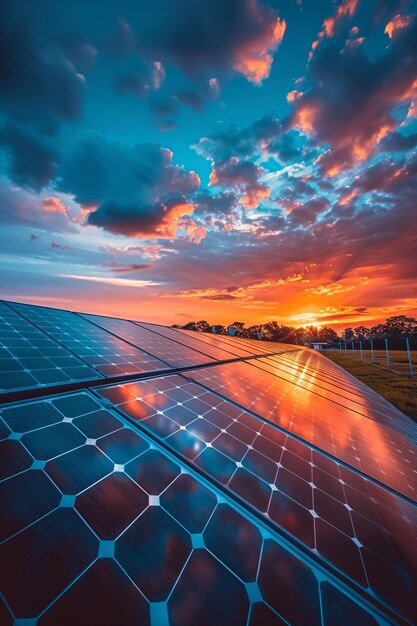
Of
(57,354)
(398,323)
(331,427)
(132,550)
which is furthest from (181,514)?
(398,323)

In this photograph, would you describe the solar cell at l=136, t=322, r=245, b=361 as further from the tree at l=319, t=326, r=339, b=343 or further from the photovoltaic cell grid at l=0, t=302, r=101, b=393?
the tree at l=319, t=326, r=339, b=343

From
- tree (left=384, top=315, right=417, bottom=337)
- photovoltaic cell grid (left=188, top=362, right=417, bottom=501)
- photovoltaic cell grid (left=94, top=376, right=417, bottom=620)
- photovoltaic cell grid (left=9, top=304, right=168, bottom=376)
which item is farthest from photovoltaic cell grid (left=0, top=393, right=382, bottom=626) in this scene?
tree (left=384, top=315, right=417, bottom=337)

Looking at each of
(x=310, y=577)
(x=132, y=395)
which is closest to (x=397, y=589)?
(x=310, y=577)

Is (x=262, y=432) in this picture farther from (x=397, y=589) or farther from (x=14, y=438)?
(x=14, y=438)

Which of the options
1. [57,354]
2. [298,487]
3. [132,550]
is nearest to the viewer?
[132,550]

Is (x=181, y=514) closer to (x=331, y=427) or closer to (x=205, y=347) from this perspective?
(x=331, y=427)
